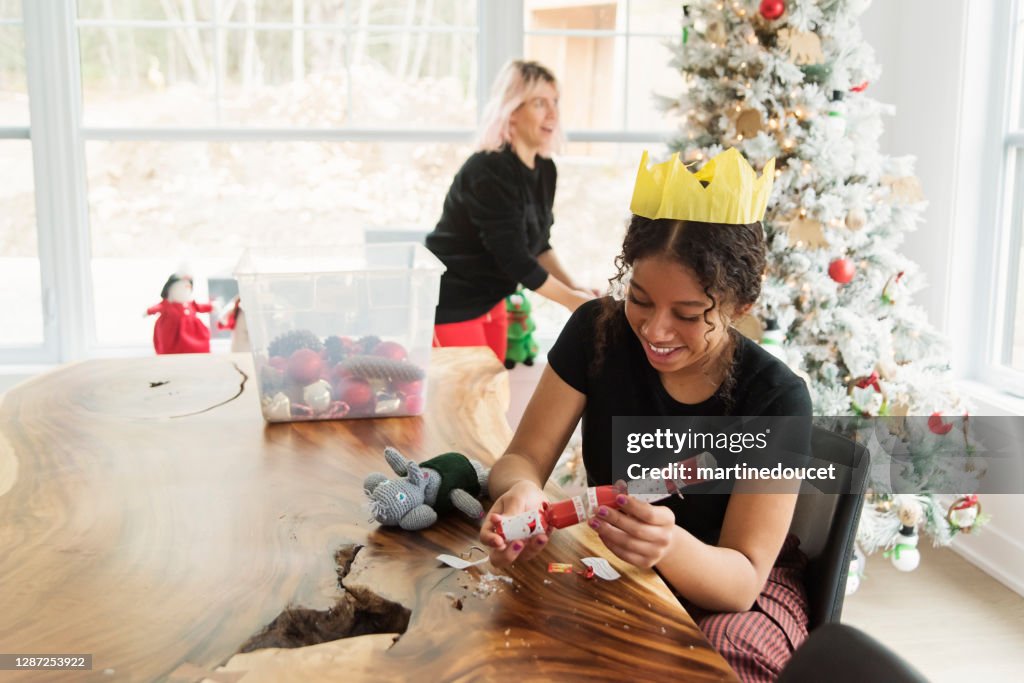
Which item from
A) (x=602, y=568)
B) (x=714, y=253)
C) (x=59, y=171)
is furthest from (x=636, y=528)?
(x=59, y=171)

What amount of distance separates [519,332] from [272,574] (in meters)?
2.60

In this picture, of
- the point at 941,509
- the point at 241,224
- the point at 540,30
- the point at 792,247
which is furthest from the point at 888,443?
the point at 241,224

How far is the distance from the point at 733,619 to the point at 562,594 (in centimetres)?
28

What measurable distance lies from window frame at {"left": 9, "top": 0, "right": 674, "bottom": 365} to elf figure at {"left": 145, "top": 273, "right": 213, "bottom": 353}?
46cm

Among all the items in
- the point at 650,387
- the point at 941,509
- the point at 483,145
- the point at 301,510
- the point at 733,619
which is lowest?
the point at 941,509

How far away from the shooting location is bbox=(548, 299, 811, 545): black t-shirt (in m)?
1.47

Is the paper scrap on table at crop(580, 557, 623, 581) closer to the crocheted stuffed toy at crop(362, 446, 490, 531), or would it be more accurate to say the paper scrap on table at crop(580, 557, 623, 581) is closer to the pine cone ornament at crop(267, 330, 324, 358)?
the crocheted stuffed toy at crop(362, 446, 490, 531)

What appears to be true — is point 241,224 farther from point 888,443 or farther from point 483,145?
point 888,443

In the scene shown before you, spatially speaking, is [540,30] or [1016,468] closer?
[1016,468]

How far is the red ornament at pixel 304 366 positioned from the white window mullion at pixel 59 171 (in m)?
2.26

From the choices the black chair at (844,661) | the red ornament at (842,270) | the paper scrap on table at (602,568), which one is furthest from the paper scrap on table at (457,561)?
the red ornament at (842,270)

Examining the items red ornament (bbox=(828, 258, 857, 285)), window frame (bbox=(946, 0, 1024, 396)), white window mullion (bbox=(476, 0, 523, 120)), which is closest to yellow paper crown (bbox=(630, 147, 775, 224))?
red ornament (bbox=(828, 258, 857, 285))

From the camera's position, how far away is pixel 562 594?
117cm

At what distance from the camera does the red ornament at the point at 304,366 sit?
72.3 inches
